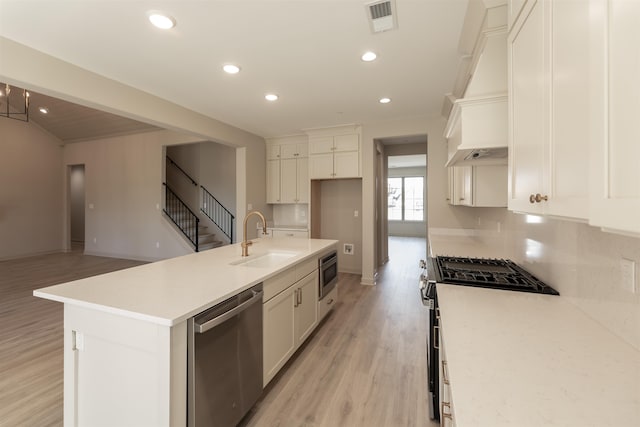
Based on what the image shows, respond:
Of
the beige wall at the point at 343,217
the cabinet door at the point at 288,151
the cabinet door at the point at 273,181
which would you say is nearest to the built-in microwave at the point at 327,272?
the beige wall at the point at 343,217

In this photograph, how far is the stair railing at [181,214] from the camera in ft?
20.6

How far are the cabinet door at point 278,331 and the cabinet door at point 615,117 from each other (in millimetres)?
1710

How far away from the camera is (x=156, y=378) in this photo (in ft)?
3.90

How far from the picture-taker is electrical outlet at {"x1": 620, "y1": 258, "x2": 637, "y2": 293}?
92cm

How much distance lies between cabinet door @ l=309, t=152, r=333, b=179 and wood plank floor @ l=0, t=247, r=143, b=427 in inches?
154

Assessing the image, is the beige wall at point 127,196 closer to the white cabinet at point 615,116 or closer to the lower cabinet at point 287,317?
the lower cabinet at point 287,317

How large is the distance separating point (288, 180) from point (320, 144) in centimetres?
102

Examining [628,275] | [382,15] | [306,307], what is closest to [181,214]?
[306,307]

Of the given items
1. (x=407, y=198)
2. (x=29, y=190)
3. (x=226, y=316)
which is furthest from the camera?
(x=407, y=198)

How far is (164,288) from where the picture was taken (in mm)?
1499

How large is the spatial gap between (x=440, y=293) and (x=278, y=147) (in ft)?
15.1

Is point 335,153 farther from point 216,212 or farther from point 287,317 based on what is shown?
point 216,212

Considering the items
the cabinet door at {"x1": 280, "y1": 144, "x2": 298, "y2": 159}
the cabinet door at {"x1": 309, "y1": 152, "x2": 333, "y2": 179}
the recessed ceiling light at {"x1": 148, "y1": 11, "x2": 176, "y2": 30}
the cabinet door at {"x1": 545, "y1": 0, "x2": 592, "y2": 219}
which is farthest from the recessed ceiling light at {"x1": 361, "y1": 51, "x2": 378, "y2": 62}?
the cabinet door at {"x1": 280, "y1": 144, "x2": 298, "y2": 159}

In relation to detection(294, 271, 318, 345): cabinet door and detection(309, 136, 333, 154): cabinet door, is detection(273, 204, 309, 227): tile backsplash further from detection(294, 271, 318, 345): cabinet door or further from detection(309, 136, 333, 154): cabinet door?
detection(294, 271, 318, 345): cabinet door
